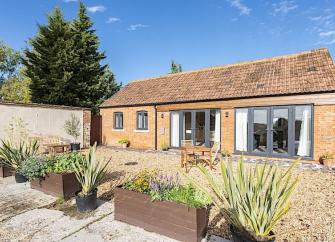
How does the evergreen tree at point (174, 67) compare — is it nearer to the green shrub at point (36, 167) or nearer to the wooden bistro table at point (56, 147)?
the wooden bistro table at point (56, 147)

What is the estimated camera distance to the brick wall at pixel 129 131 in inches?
589

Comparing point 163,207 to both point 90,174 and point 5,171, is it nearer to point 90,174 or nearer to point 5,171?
point 90,174

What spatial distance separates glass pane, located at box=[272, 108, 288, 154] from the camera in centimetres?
1030

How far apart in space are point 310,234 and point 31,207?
212 inches

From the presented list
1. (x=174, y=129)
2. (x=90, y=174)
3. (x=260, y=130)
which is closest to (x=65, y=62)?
(x=174, y=129)

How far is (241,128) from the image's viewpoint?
11414mm

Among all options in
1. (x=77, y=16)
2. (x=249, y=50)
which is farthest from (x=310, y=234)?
(x=77, y=16)

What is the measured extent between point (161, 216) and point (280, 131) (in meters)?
8.52

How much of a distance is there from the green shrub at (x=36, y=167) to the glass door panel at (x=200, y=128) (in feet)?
27.7

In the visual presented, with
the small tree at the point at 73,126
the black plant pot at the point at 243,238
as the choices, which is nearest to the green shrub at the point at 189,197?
the black plant pot at the point at 243,238

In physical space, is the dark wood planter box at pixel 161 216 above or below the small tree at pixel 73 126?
below

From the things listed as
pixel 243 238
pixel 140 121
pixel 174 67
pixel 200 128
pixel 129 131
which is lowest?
pixel 243 238

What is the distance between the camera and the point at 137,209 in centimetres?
399

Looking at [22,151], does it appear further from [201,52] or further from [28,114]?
[201,52]
